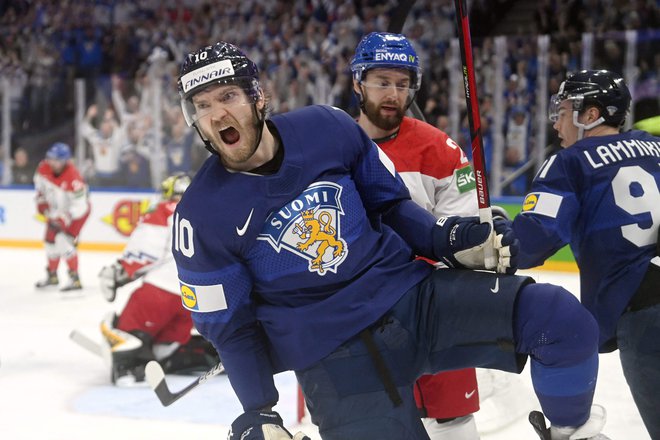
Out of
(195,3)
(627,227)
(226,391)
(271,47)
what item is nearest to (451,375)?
(627,227)

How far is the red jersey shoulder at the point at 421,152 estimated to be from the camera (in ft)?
7.75

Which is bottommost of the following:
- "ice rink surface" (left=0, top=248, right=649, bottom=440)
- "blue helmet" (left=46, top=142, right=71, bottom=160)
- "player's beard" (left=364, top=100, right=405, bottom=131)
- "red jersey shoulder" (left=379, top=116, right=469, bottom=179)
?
"ice rink surface" (left=0, top=248, right=649, bottom=440)

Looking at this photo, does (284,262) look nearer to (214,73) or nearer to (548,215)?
(214,73)

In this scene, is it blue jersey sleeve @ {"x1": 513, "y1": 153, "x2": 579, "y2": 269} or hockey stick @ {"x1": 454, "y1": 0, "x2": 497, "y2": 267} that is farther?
blue jersey sleeve @ {"x1": 513, "y1": 153, "x2": 579, "y2": 269}

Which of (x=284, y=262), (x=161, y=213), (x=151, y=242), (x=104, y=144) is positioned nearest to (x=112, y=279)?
(x=151, y=242)

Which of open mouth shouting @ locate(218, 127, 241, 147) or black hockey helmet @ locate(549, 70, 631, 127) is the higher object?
black hockey helmet @ locate(549, 70, 631, 127)

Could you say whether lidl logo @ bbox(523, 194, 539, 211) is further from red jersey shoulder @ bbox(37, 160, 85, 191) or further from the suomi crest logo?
red jersey shoulder @ bbox(37, 160, 85, 191)

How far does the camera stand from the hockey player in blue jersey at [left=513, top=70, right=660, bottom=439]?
2.06 meters

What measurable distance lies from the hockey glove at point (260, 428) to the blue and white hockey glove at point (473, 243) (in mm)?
461

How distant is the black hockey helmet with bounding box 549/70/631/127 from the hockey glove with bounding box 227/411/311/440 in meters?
1.19

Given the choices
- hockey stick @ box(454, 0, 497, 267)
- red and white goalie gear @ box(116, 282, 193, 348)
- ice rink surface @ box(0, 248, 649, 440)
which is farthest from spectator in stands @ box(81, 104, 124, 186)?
hockey stick @ box(454, 0, 497, 267)

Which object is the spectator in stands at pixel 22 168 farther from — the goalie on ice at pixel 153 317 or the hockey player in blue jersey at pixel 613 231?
the hockey player in blue jersey at pixel 613 231

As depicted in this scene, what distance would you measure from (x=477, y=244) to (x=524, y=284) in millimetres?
118

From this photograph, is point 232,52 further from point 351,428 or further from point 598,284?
point 598,284
